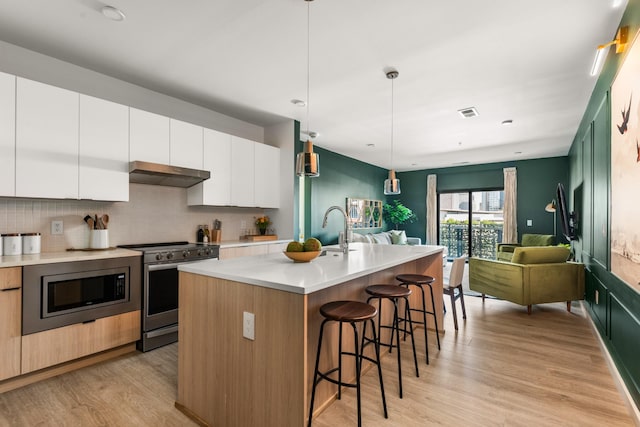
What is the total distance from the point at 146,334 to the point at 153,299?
0.31 metres

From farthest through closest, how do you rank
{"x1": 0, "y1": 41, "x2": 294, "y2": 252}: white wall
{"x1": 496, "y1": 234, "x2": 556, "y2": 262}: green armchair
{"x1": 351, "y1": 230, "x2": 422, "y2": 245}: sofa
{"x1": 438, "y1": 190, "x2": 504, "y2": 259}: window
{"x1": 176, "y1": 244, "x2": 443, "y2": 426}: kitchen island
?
{"x1": 438, "y1": 190, "x2": 504, "y2": 259}: window → {"x1": 351, "y1": 230, "x2": 422, "y2": 245}: sofa → {"x1": 496, "y1": 234, "x2": 556, "y2": 262}: green armchair → {"x1": 0, "y1": 41, "x2": 294, "y2": 252}: white wall → {"x1": 176, "y1": 244, "x2": 443, "y2": 426}: kitchen island

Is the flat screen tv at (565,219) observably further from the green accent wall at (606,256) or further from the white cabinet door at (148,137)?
the white cabinet door at (148,137)

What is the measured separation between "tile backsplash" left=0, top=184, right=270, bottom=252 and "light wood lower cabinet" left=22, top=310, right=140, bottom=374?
2.68 feet

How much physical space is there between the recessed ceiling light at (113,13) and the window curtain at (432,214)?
25.5ft

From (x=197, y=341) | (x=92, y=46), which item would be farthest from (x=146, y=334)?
(x=92, y=46)

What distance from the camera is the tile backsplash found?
107 inches

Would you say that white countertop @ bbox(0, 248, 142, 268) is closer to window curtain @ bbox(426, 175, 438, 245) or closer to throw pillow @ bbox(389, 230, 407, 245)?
throw pillow @ bbox(389, 230, 407, 245)

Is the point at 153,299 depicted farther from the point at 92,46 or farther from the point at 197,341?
the point at 92,46

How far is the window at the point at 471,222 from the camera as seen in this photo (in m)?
7.93

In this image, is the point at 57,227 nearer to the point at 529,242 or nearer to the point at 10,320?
the point at 10,320

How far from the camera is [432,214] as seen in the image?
859 cm

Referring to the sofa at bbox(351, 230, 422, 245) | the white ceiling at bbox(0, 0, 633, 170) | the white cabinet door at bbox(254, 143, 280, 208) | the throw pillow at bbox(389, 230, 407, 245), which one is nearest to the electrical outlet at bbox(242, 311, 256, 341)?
the white ceiling at bbox(0, 0, 633, 170)

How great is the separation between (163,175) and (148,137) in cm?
40

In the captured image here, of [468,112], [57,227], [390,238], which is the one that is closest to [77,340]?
[57,227]
